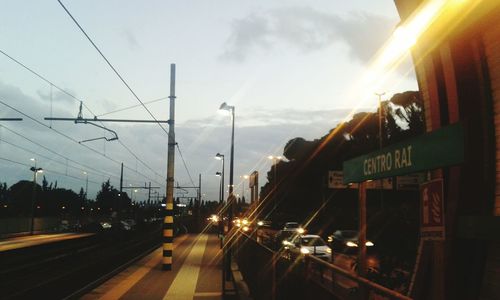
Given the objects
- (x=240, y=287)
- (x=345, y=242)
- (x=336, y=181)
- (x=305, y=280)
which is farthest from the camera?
(x=345, y=242)

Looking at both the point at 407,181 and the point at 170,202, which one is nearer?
the point at 407,181

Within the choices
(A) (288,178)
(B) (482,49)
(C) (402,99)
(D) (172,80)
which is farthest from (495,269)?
(A) (288,178)

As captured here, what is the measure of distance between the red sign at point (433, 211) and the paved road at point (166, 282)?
34.1ft

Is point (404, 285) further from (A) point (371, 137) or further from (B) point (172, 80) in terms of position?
(A) point (371, 137)

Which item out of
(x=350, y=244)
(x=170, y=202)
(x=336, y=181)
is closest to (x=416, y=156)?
(x=336, y=181)

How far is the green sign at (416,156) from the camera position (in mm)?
3874

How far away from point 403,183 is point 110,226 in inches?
2542

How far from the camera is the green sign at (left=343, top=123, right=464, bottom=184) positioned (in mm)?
3874

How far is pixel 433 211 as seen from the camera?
159 inches

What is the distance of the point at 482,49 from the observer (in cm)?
638

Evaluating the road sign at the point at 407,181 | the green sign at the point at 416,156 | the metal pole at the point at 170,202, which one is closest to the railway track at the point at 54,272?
the metal pole at the point at 170,202

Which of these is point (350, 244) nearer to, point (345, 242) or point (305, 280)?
point (345, 242)

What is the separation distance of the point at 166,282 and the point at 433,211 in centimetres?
1418

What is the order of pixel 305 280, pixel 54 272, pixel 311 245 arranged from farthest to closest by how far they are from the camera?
pixel 311 245 < pixel 54 272 < pixel 305 280
